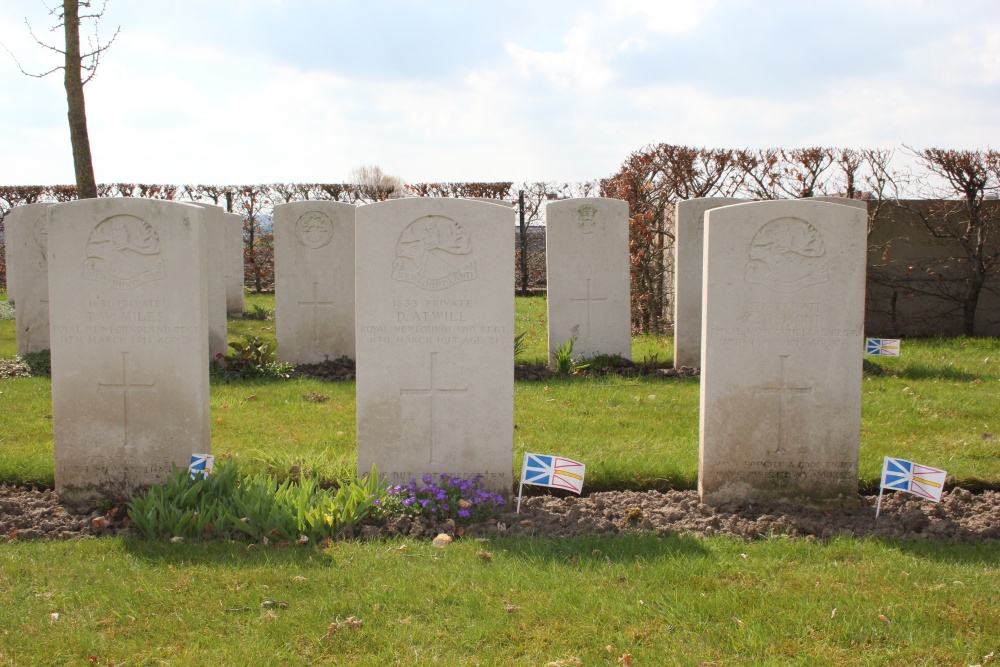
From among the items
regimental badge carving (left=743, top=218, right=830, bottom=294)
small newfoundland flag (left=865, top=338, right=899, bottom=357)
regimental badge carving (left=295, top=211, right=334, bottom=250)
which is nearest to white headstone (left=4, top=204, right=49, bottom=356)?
regimental badge carving (left=295, top=211, right=334, bottom=250)

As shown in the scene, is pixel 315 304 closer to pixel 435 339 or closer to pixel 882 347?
pixel 435 339

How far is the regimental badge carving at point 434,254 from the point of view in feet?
15.5

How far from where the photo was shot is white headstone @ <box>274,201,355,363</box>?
9.29 m

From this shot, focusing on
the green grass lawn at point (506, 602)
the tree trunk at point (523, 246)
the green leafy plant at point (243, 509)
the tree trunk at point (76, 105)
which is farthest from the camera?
the tree trunk at point (523, 246)

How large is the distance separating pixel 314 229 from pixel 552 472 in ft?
18.5

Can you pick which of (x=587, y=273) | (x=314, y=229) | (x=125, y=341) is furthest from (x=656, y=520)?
(x=314, y=229)

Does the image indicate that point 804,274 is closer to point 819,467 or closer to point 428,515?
point 819,467

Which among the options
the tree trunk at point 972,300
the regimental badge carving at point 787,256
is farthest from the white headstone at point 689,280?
the tree trunk at point 972,300

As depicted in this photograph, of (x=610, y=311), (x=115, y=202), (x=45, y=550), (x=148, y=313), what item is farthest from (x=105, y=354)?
(x=610, y=311)

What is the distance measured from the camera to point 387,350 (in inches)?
188

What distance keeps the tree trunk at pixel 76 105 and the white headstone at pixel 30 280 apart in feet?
2.53

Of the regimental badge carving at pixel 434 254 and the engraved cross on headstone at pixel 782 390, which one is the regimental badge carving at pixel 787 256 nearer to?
the engraved cross on headstone at pixel 782 390

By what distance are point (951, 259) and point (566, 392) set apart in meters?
8.09

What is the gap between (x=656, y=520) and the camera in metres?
4.49
